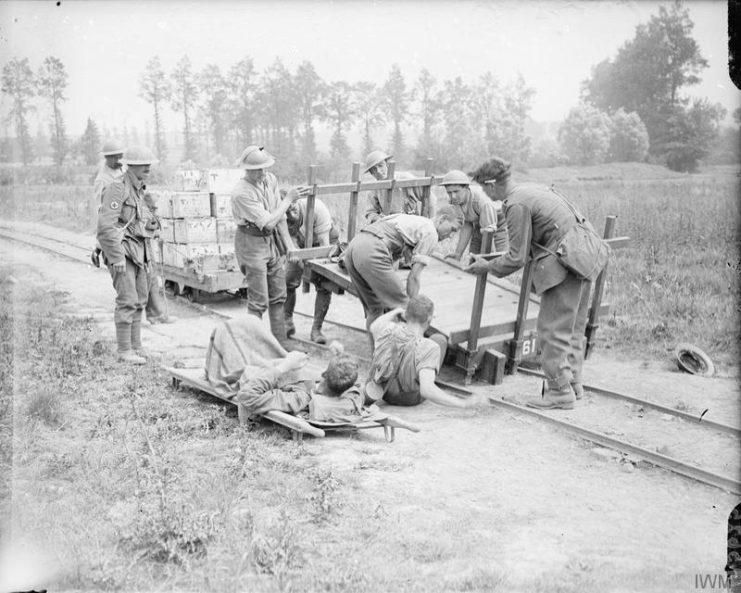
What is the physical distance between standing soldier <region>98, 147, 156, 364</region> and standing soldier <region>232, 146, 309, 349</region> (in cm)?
104

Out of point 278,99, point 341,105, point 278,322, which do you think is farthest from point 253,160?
point 278,99

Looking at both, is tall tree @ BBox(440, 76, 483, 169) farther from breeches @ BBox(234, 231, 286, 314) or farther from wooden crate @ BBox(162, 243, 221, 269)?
breeches @ BBox(234, 231, 286, 314)

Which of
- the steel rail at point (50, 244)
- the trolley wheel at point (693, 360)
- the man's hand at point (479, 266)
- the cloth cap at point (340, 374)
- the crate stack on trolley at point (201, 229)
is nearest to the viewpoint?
the cloth cap at point (340, 374)

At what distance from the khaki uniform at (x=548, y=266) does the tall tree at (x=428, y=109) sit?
3283 cm

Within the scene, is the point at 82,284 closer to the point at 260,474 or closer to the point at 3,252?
the point at 3,252

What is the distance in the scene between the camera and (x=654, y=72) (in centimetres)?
2817

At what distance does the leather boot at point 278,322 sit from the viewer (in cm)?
820

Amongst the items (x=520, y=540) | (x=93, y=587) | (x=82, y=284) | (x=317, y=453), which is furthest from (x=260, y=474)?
(x=82, y=284)

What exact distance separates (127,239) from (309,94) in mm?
32265

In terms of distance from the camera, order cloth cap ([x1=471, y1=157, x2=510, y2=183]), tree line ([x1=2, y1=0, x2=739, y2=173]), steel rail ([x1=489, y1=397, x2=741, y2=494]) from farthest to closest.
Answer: tree line ([x1=2, y1=0, x2=739, y2=173])
cloth cap ([x1=471, y1=157, x2=510, y2=183])
steel rail ([x1=489, y1=397, x2=741, y2=494])

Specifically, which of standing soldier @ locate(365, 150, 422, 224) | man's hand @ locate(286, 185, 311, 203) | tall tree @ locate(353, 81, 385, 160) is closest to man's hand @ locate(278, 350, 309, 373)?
man's hand @ locate(286, 185, 311, 203)

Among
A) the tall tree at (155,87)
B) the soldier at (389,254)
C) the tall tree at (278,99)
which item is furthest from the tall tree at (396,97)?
the soldier at (389,254)

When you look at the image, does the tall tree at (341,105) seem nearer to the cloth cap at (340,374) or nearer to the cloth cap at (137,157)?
the cloth cap at (137,157)

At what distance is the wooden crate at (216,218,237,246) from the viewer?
11031 mm
